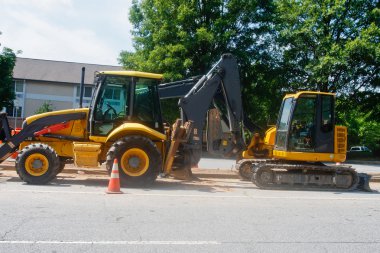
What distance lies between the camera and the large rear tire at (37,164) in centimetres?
1014

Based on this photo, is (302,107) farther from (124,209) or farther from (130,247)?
(130,247)

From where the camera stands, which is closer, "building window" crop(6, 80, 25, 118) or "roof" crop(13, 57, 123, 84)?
"building window" crop(6, 80, 25, 118)

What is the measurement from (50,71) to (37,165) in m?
46.6

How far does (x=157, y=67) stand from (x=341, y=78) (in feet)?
44.2

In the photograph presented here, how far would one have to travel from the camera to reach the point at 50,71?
Answer: 176 feet

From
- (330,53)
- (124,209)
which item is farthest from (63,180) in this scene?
(330,53)

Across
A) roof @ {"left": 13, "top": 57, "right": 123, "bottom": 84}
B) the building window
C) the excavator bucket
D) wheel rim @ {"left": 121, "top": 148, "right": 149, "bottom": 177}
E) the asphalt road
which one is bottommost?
the asphalt road

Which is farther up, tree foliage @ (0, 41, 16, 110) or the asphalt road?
tree foliage @ (0, 41, 16, 110)

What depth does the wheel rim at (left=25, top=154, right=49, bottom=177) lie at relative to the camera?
10.2 m

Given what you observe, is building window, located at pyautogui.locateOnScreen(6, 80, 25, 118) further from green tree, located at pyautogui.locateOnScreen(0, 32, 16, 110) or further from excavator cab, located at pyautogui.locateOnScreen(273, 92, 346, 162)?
excavator cab, located at pyautogui.locateOnScreen(273, 92, 346, 162)

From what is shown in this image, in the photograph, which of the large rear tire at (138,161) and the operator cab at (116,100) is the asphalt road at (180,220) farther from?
the operator cab at (116,100)

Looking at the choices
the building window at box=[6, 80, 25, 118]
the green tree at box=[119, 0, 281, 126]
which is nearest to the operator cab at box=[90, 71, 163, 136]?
the green tree at box=[119, 0, 281, 126]

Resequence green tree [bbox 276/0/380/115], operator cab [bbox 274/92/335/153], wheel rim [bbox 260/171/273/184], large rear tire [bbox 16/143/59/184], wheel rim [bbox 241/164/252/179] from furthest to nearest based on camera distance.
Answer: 1. green tree [bbox 276/0/380/115]
2. wheel rim [bbox 241/164/252/179]
3. operator cab [bbox 274/92/335/153]
4. wheel rim [bbox 260/171/273/184]
5. large rear tire [bbox 16/143/59/184]

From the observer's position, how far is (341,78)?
30.2 meters
